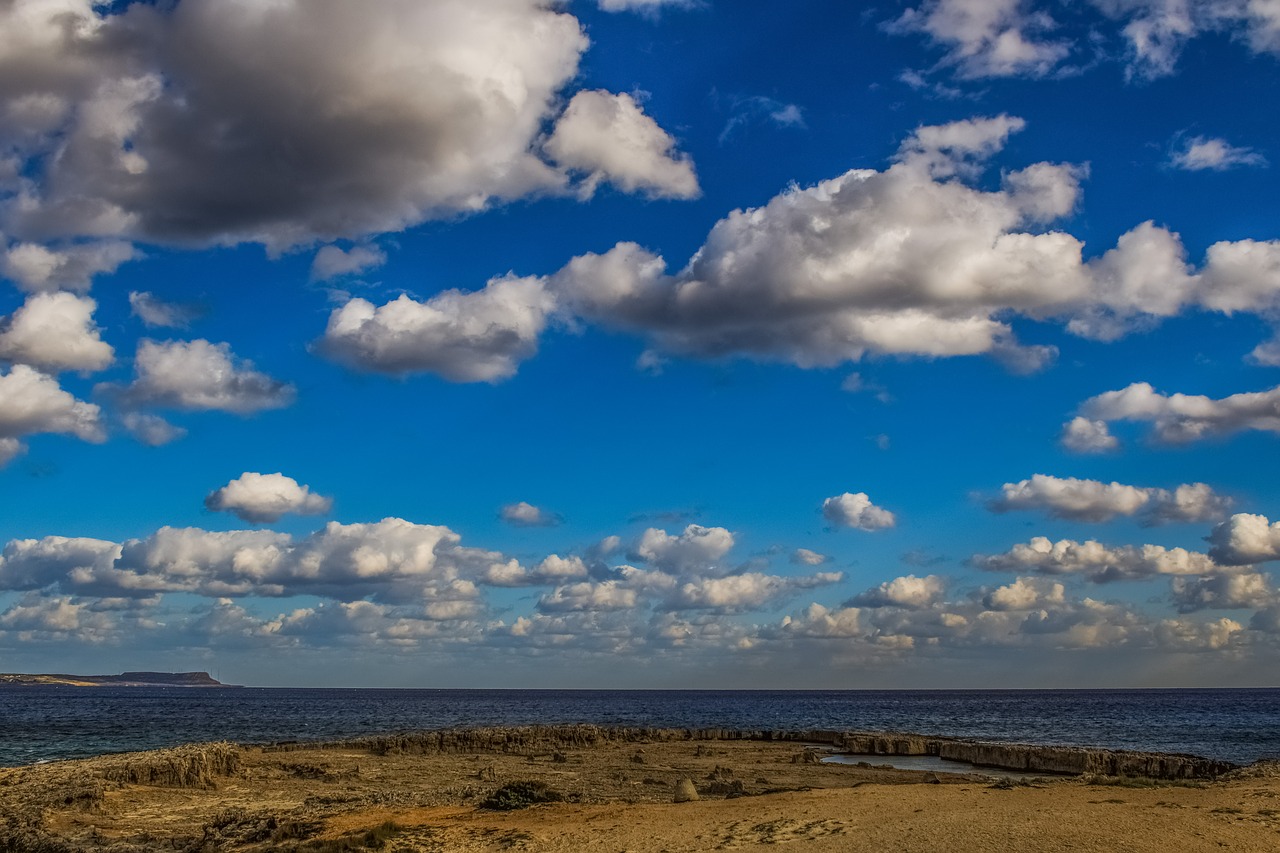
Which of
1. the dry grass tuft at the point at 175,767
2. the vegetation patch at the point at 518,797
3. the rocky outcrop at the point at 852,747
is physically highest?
the vegetation patch at the point at 518,797

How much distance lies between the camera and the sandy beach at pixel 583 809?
23297mm

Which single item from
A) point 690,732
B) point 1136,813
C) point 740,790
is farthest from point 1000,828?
point 690,732

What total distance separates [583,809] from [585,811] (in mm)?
492

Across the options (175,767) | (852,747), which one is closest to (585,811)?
(175,767)

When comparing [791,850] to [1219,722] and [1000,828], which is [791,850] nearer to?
[1000,828]

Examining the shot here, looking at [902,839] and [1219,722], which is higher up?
[902,839]

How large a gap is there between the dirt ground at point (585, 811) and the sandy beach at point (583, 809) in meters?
0.08

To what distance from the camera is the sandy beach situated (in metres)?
23.3

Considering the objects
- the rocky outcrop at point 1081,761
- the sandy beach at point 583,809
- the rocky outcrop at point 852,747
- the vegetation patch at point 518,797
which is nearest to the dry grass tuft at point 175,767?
the sandy beach at point 583,809

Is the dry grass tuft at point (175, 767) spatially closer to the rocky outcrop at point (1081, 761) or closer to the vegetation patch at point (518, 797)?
the vegetation patch at point (518, 797)

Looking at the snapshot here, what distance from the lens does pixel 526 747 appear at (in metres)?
59.5

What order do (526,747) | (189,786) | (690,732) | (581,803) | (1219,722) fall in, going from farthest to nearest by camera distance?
1. (1219,722)
2. (690,732)
3. (526,747)
4. (189,786)
5. (581,803)

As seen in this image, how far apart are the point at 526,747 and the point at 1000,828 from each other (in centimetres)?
4066

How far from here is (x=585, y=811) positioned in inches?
1139
